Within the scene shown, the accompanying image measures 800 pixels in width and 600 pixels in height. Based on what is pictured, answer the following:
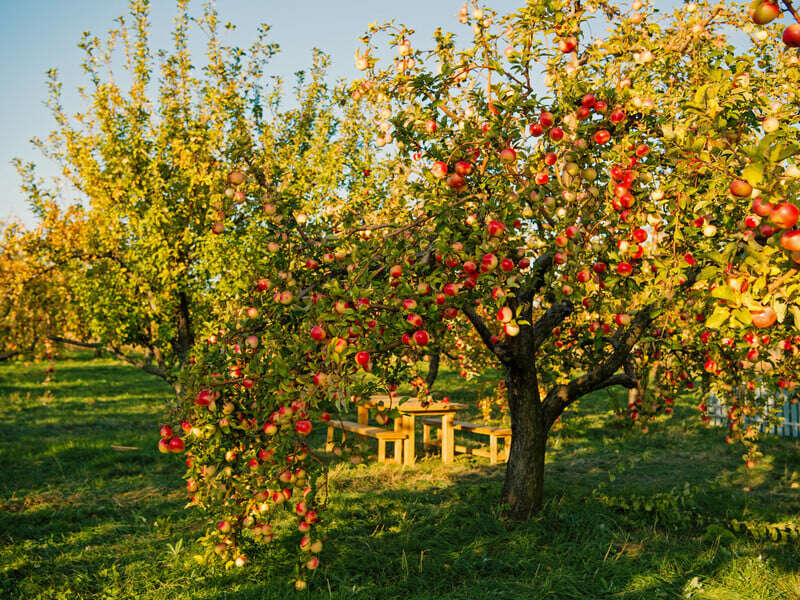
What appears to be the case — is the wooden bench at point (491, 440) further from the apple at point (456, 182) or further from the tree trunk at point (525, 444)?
the apple at point (456, 182)

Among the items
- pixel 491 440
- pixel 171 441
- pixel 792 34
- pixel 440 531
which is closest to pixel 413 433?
pixel 491 440

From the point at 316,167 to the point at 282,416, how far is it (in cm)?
553

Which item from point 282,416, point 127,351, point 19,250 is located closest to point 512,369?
point 282,416

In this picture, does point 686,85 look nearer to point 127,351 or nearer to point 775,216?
point 775,216

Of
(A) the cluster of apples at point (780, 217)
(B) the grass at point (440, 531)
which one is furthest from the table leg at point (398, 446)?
(A) the cluster of apples at point (780, 217)

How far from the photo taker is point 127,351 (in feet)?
31.5

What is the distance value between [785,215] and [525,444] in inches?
175

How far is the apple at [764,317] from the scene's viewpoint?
2.02m

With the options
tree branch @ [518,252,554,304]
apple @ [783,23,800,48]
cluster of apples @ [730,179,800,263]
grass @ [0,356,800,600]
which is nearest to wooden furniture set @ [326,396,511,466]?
grass @ [0,356,800,600]

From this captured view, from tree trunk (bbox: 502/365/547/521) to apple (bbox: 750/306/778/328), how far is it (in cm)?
387

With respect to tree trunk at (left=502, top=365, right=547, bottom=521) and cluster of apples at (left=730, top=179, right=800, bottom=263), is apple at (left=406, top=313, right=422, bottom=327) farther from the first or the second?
tree trunk at (left=502, top=365, right=547, bottom=521)

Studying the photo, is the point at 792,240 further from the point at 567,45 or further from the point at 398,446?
the point at 398,446

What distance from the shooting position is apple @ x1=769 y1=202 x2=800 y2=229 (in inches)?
73.8

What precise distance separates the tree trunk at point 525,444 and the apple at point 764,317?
3872mm
